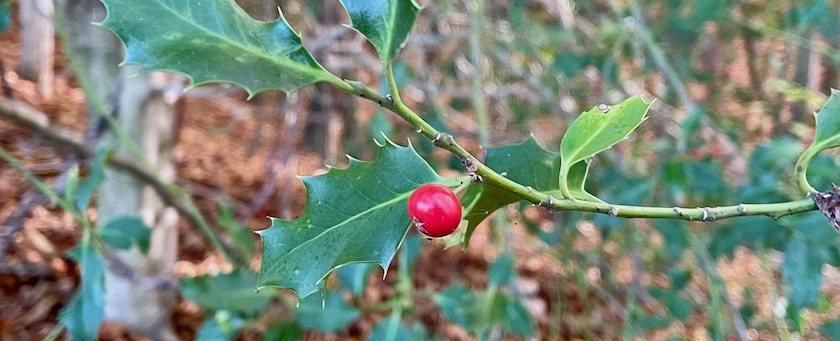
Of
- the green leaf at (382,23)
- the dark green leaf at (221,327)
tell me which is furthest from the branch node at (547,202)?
the dark green leaf at (221,327)

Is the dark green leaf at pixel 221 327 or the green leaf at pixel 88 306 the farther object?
the dark green leaf at pixel 221 327

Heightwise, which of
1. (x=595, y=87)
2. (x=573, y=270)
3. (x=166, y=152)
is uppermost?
(x=166, y=152)

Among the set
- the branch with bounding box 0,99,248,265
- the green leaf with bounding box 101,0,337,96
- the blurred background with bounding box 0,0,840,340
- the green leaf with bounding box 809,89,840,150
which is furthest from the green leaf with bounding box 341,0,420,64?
the branch with bounding box 0,99,248,265

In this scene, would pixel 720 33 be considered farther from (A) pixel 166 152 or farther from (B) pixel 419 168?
(B) pixel 419 168

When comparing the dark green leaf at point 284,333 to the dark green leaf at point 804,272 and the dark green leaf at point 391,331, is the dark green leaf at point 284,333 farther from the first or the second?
the dark green leaf at point 804,272

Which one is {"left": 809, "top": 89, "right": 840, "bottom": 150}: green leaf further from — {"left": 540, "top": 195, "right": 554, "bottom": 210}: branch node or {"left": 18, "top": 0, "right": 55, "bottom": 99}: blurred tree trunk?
{"left": 18, "top": 0, "right": 55, "bottom": 99}: blurred tree trunk

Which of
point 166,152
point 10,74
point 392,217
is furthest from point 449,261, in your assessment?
point 10,74
